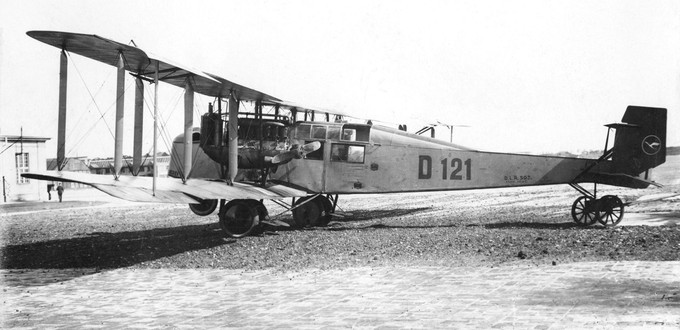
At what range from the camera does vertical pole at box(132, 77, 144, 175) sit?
43.0 feet

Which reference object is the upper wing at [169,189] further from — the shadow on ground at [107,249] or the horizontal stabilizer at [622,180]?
the horizontal stabilizer at [622,180]

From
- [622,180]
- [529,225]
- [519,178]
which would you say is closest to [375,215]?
[519,178]

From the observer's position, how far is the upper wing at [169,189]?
1007 cm

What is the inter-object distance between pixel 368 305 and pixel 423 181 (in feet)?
28.9

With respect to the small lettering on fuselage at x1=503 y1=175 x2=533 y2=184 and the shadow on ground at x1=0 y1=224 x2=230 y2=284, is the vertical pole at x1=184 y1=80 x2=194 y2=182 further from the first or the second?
the small lettering on fuselage at x1=503 y1=175 x2=533 y2=184

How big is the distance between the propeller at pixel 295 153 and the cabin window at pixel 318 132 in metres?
0.23

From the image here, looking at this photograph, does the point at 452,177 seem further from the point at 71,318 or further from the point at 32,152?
the point at 32,152

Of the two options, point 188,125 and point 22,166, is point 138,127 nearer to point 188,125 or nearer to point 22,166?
point 188,125

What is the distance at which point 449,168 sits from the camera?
1593 cm

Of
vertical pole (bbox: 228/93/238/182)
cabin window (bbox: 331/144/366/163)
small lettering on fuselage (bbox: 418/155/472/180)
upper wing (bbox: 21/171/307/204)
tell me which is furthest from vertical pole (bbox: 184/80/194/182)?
small lettering on fuselage (bbox: 418/155/472/180)

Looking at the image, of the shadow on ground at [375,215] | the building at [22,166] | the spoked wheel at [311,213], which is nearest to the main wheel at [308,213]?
the spoked wheel at [311,213]

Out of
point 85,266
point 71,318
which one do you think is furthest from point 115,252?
point 71,318

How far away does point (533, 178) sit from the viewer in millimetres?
15648

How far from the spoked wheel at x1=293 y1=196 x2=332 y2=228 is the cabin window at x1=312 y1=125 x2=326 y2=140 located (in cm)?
184
